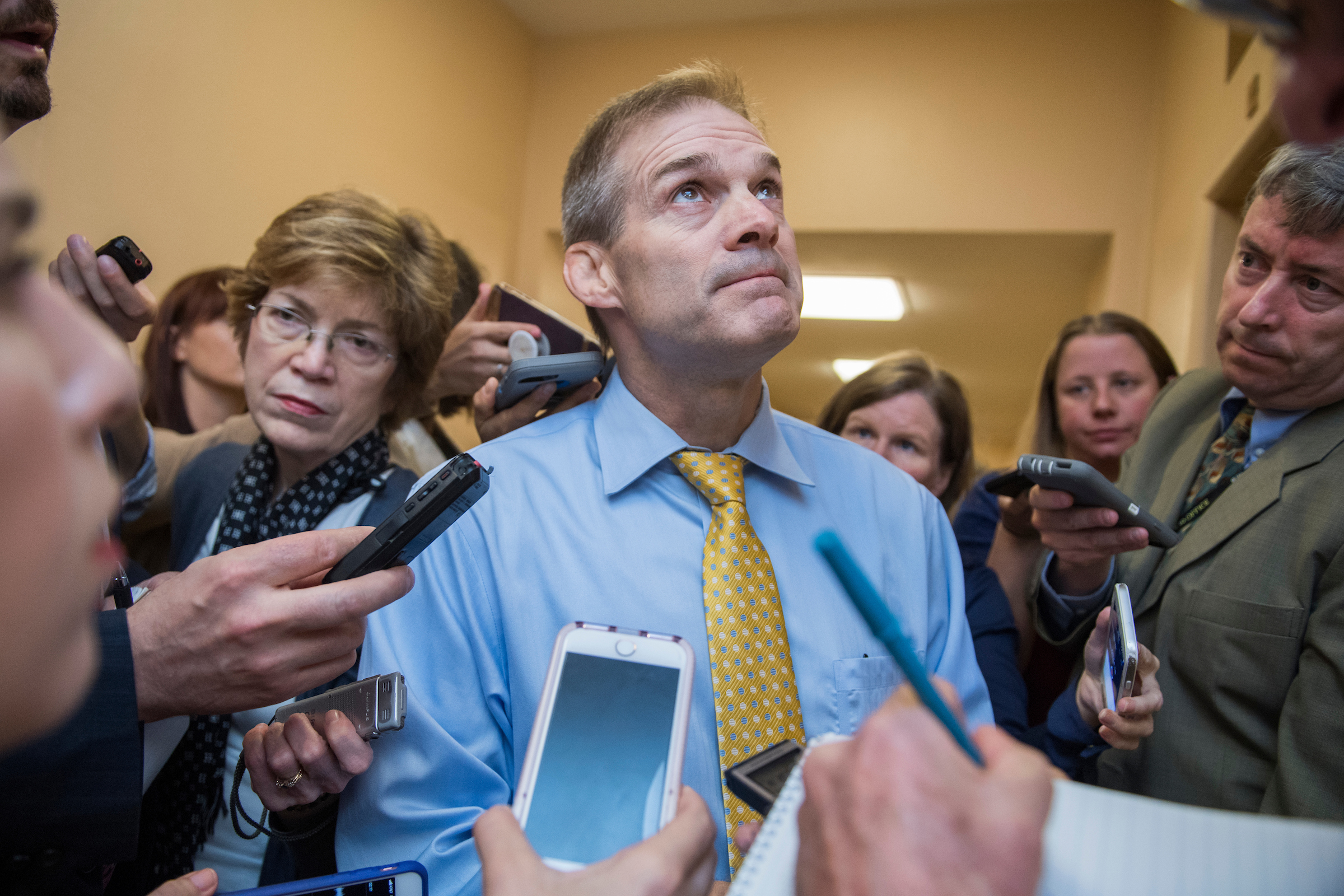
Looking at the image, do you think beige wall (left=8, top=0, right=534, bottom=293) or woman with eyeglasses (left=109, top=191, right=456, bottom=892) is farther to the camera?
beige wall (left=8, top=0, right=534, bottom=293)

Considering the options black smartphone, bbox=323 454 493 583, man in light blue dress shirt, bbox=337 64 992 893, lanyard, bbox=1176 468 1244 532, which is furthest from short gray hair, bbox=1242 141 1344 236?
black smartphone, bbox=323 454 493 583

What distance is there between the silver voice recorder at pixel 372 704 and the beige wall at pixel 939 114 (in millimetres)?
3907

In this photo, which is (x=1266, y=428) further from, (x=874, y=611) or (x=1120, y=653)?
(x=874, y=611)

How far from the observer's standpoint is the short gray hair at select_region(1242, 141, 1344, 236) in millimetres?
1436

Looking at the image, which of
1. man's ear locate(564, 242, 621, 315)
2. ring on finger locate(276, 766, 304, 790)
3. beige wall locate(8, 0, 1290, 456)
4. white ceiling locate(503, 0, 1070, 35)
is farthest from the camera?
white ceiling locate(503, 0, 1070, 35)

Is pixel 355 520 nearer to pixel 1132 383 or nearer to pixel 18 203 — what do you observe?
pixel 18 203

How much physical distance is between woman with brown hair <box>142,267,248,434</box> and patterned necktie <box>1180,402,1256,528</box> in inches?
98.6

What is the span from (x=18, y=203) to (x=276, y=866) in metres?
1.31

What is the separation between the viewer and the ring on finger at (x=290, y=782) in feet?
3.51

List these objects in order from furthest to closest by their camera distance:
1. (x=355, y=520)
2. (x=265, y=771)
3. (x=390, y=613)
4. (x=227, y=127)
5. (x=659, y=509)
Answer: (x=227, y=127) < (x=355, y=520) < (x=659, y=509) < (x=390, y=613) < (x=265, y=771)

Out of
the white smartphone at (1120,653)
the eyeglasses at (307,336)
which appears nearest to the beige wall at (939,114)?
the eyeglasses at (307,336)

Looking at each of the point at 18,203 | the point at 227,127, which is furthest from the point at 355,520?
the point at 227,127

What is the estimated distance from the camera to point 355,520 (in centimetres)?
172

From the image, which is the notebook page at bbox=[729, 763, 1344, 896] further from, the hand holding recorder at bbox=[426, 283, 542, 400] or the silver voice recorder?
the hand holding recorder at bbox=[426, 283, 542, 400]
